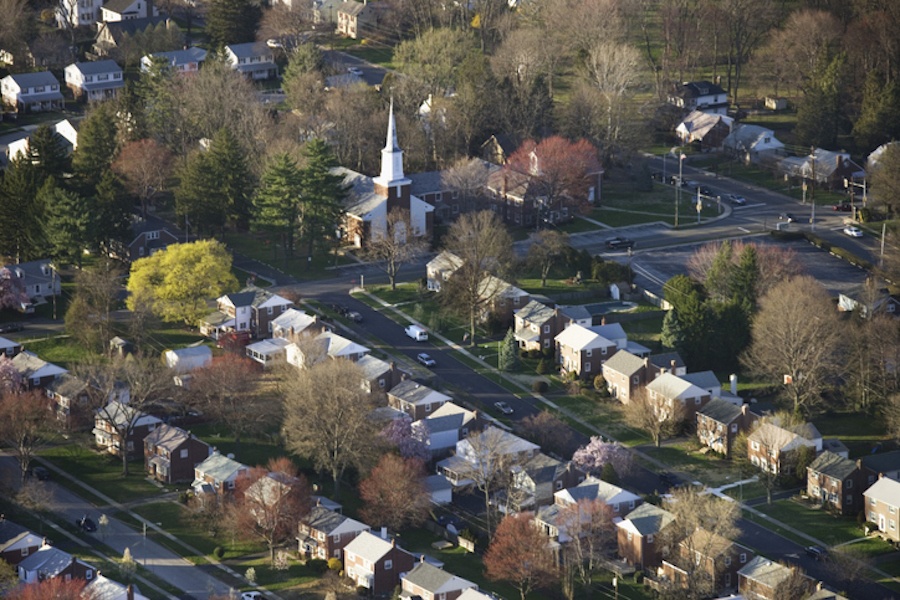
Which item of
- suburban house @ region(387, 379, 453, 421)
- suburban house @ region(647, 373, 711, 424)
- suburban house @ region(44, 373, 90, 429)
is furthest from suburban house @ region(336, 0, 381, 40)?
suburban house @ region(647, 373, 711, 424)

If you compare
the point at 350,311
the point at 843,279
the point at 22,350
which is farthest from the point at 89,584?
the point at 843,279

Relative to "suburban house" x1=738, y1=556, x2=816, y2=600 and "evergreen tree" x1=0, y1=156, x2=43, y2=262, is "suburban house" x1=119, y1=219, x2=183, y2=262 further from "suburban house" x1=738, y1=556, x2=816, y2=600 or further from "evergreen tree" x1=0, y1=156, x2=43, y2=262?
"suburban house" x1=738, y1=556, x2=816, y2=600

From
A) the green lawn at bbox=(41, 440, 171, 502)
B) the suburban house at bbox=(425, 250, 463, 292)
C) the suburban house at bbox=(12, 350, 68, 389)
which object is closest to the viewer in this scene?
the green lawn at bbox=(41, 440, 171, 502)

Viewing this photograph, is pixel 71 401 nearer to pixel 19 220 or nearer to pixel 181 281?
pixel 181 281

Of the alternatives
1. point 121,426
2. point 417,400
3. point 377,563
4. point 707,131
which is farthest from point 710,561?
point 707,131

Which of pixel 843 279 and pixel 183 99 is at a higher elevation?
pixel 183 99

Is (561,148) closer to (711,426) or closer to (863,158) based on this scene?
(863,158)

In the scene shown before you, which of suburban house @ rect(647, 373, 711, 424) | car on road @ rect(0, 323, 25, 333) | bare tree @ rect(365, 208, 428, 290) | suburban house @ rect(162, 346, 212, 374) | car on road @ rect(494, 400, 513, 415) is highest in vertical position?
bare tree @ rect(365, 208, 428, 290)
